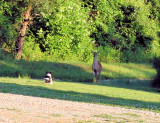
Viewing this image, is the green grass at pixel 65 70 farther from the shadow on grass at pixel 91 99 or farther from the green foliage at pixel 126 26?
the shadow on grass at pixel 91 99

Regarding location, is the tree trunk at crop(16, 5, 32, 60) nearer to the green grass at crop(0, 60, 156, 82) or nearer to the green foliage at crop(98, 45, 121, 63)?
the green grass at crop(0, 60, 156, 82)

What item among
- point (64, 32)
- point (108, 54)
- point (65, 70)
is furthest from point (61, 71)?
point (108, 54)

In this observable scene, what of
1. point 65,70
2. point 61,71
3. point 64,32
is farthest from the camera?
point 64,32

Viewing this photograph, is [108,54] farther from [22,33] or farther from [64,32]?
[22,33]

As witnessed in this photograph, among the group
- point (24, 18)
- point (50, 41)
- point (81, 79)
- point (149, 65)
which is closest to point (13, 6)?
point (24, 18)

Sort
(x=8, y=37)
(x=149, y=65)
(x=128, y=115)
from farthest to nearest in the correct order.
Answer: (x=149, y=65)
(x=8, y=37)
(x=128, y=115)

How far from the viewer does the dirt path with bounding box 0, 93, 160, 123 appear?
37.7 ft

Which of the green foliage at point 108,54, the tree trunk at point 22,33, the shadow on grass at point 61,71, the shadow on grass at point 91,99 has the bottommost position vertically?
the shadow on grass at point 91,99

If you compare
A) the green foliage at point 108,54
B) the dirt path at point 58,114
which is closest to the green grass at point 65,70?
the green foliage at point 108,54

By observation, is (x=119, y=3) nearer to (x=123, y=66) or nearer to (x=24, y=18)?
(x=123, y=66)

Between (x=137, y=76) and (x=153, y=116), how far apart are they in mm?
26272

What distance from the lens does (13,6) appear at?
40594mm

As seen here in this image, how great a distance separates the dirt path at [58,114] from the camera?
453 inches

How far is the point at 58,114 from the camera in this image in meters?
12.5
